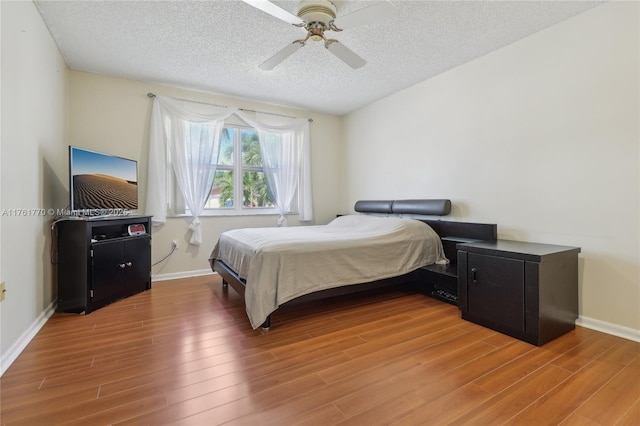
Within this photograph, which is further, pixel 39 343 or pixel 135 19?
pixel 135 19

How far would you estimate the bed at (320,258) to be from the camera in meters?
2.34

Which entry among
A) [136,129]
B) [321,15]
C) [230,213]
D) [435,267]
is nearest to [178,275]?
[230,213]

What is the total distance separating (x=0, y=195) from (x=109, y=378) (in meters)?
1.24

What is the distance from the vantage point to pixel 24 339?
2.04 metres

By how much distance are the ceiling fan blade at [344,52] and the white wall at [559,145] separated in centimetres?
146

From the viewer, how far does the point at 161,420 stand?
1.34 metres

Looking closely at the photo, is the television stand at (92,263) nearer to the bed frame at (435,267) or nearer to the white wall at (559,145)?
the bed frame at (435,267)

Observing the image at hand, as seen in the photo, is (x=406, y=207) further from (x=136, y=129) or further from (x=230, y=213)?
(x=136, y=129)

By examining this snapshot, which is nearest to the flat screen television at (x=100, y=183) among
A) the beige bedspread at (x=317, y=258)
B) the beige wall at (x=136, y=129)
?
the beige wall at (x=136, y=129)

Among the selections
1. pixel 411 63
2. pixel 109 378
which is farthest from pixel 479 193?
pixel 109 378

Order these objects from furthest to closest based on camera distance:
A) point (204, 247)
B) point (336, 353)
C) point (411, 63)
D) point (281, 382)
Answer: point (204, 247)
point (411, 63)
point (336, 353)
point (281, 382)

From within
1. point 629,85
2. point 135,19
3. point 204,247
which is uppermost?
point 135,19

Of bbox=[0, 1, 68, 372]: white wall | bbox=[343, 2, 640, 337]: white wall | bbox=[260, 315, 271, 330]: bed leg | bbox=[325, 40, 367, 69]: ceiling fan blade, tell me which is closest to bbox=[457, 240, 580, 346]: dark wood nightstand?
bbox=[343, 2, 640, 337]: white wall

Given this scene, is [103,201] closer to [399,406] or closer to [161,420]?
[161,420]
